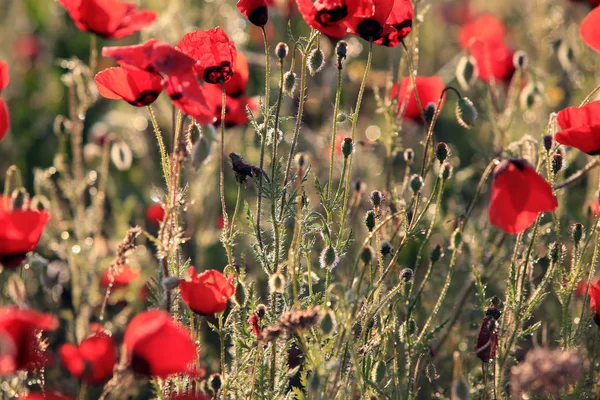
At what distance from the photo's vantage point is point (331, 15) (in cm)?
170

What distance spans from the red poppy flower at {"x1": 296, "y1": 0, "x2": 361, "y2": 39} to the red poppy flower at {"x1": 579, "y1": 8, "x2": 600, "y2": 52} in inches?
24.7

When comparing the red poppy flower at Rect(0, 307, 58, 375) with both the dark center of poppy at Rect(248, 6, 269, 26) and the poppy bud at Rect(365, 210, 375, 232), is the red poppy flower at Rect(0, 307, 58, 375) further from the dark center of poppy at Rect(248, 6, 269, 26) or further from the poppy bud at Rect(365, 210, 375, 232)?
the dark center of poppy at Rect(248, 6, 269, 26)

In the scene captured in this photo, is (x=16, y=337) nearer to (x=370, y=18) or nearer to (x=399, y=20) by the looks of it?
(x=370, y=18)

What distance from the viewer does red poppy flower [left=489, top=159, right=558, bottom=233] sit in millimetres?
1580

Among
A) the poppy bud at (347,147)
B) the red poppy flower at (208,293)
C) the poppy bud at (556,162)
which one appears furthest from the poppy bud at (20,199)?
the poppy bud at (556,162)

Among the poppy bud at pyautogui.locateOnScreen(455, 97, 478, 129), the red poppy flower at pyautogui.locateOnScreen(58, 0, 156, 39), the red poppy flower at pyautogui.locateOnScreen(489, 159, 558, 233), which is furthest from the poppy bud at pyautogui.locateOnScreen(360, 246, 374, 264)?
the red poppy flower at pyautogui.locateOnScreen(58, 0, 156, 39)

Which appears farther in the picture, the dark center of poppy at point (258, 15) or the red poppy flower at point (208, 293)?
the dark center of poppy at point (258, 15)

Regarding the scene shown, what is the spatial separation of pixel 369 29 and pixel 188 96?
0.46 m

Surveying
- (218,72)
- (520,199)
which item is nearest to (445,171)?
(520,199)

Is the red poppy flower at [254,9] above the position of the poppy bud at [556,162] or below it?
below

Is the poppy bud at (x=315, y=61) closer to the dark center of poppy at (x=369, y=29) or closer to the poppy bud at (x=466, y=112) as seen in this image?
the dark center of poppy at (x=369, y=29)

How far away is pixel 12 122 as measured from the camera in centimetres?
402

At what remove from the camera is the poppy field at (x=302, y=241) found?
1.58m

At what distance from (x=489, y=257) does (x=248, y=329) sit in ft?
2.98
